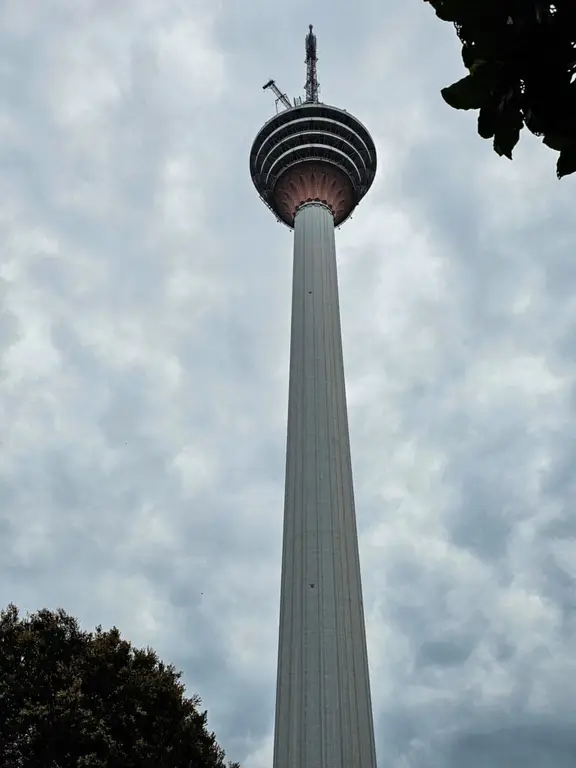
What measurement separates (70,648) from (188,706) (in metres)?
5.15

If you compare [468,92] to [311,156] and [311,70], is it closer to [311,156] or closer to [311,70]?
[311,156]

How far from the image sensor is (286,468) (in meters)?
35.8

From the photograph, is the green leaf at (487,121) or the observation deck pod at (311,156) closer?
the green leaf at (487,121)

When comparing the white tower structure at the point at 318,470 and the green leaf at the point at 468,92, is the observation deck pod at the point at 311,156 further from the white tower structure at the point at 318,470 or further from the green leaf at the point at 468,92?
the green leaf at the point at 468,92

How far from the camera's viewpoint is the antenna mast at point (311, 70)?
53.2 meters

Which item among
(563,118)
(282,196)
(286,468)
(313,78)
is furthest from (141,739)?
(313,78)

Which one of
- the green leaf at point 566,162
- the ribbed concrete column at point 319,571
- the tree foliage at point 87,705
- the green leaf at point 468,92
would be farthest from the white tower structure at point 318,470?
the green leaf at point 468,92

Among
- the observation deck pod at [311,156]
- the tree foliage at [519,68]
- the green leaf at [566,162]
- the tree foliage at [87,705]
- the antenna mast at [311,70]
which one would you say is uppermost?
the antenna mast at [311,70]

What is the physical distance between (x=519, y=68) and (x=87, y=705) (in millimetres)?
27061

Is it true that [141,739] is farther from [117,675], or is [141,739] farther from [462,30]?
[462,30]

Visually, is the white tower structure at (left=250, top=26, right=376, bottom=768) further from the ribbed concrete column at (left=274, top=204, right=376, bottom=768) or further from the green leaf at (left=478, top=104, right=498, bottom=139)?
the green leaf at (left=478, top=104, right=498, bottom=139)

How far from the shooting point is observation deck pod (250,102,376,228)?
156 feet

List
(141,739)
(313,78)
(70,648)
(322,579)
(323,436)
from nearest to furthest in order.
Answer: (141,739) < (70,648) < (322,579) < (323,436) < (313,78)

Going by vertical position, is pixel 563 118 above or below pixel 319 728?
below
